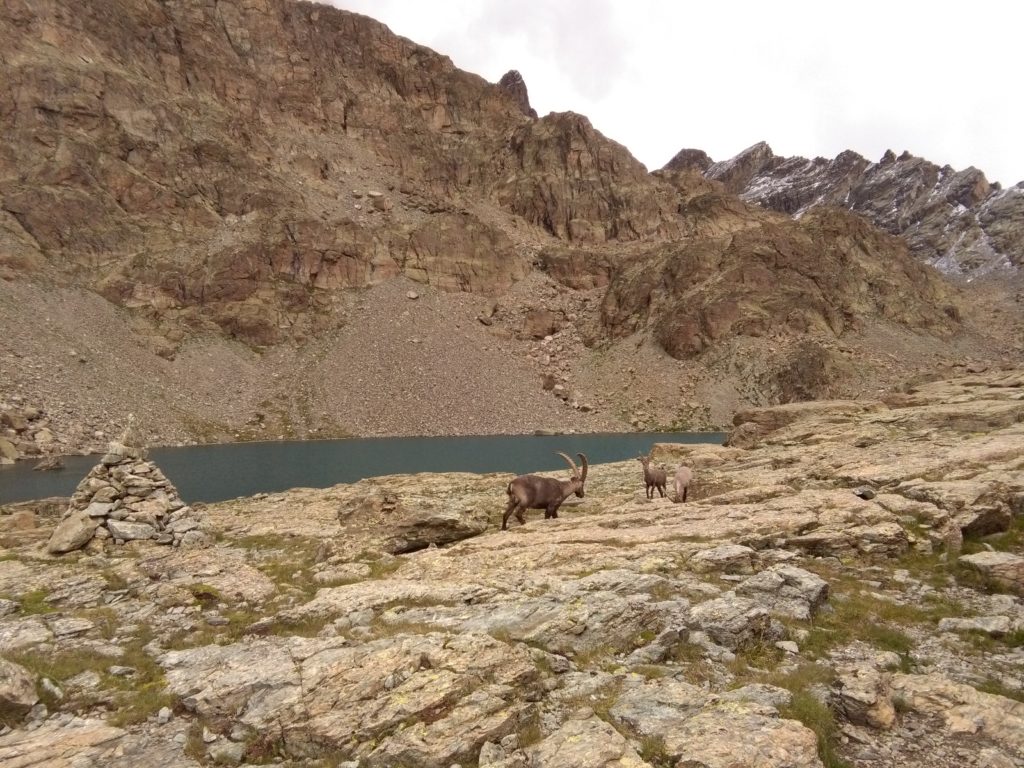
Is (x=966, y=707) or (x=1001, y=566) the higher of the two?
(x=1001, y=566)

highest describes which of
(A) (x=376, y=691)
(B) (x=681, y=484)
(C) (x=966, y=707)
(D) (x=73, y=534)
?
(B) (x=681, y=484)

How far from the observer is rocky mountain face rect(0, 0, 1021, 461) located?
10376cm

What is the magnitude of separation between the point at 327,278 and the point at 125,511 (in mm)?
123230

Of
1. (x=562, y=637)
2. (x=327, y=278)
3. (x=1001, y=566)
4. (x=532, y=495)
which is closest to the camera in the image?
(x=562, y=637)

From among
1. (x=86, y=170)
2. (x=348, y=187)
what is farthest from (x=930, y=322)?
(x=86, y=170)

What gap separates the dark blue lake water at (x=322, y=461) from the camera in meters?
52.9

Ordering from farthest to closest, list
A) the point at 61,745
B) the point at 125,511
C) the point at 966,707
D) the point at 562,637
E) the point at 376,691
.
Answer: the point at 125,511 → the point at 562,637 → the point at 376,691 → the point at 966,707 → the point at 61,745

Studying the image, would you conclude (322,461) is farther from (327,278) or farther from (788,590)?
(327,278)

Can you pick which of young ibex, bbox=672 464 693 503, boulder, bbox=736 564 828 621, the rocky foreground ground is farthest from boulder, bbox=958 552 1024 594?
young ibex, bbox=672 464 693 503

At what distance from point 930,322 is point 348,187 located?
152868mm

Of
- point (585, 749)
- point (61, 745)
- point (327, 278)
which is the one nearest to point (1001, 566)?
point (585, 749)

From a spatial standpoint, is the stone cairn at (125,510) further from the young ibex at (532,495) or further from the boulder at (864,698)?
the boulder at (864,698)

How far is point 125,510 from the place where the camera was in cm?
1958

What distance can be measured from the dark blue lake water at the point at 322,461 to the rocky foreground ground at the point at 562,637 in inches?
1403
